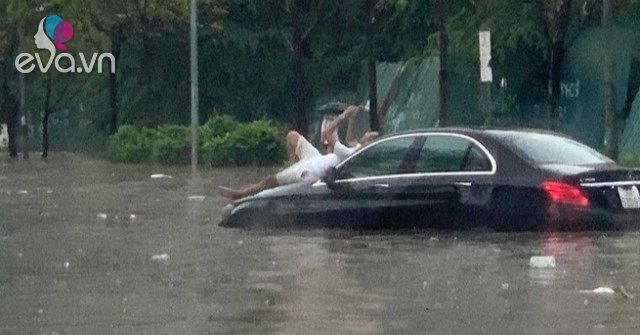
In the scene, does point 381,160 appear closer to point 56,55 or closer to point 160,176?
point 160,176

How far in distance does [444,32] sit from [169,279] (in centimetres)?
2944

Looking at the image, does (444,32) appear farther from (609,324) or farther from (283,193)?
(609,324)

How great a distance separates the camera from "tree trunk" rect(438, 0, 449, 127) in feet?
142

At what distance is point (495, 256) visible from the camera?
53.5 ft

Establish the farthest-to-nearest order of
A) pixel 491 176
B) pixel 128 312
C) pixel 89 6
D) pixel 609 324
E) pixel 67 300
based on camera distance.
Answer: pixel 89 6
pixel 491 176
pixel 67 300
pixel 128 312
pixel 609 324

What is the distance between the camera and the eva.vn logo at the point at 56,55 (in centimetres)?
6131

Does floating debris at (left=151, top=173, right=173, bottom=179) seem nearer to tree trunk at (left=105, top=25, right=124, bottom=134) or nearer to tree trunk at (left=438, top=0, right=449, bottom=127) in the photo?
tree trunk at (left=438, top=0, right=449, bottom=127)

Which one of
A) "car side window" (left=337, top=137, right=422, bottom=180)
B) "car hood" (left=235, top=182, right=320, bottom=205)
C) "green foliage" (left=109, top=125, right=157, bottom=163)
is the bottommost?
"green foliage" (left=109, top=125, right=157, bottom=163)

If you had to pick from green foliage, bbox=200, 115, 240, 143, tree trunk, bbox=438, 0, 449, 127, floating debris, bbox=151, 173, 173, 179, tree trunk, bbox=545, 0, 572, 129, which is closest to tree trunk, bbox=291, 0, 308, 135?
green foliage, bbox=200, 115, 240, 143

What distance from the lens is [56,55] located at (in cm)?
6444

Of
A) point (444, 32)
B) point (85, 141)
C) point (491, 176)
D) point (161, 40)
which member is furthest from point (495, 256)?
point (85, 141)

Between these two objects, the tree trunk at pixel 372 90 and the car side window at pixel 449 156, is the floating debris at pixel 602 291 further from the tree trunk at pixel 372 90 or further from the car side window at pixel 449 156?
the tree trunk at pixel 372 90

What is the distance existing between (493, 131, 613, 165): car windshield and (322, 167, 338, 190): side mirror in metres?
1.80

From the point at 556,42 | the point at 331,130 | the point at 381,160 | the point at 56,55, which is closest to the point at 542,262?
the point at 381,160
